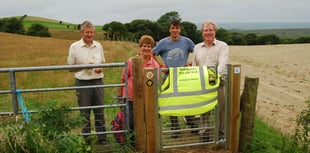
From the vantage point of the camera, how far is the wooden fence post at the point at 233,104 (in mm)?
5043

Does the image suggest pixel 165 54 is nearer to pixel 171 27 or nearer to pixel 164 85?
pixel 171 27

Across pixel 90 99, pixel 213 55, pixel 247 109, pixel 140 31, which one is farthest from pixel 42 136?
pixel 140 31

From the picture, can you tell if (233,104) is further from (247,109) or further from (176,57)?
(176,57)

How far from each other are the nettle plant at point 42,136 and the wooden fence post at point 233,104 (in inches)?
86.6

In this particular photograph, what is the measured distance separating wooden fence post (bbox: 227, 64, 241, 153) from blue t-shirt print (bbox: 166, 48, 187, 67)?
1.08 meters

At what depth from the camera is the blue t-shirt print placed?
19.4 feet

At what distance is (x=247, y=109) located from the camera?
5.18 m

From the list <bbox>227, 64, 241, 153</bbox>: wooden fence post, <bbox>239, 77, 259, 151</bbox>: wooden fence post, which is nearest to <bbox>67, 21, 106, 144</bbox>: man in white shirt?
<bbox>227, 64, 241, 153</bbox>: wooden fence post

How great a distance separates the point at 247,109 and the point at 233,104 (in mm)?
233

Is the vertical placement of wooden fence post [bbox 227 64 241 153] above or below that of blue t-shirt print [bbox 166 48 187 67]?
below

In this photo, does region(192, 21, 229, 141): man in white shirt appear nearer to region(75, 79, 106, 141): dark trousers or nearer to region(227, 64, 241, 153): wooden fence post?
region(227, 64, 241, 153): wooden fence post

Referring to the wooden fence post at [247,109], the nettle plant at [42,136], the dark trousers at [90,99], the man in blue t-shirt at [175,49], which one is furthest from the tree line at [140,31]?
the nettle plant at [42,136]

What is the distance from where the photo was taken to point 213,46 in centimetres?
539

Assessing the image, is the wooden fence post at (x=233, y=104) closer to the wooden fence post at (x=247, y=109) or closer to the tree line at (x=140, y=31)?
the wooden fence post at (x=247, y=109)
